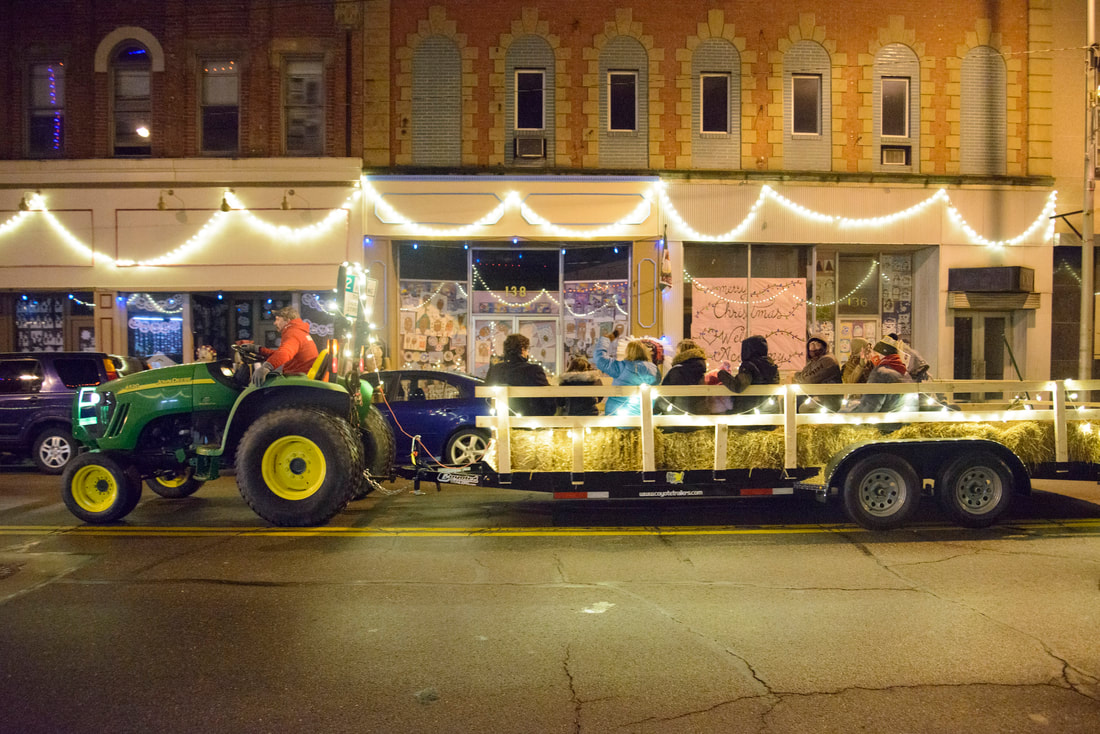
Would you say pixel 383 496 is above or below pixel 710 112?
below

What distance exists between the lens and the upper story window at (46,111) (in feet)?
56.2

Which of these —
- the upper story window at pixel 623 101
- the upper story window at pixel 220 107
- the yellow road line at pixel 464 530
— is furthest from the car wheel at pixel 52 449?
the upper story window at pixel 623 101

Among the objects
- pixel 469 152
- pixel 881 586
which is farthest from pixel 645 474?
pixel 469 152

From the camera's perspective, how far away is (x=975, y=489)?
761 centimetres

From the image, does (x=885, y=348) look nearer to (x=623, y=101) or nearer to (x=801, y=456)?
(x=801, y=456)

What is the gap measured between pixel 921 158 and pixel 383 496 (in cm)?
1406

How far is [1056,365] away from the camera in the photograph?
17516 millimetres

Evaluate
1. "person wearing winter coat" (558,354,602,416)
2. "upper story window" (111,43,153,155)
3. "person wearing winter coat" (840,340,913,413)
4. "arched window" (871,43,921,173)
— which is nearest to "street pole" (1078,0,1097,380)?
"arched window" (871,43,921,173)

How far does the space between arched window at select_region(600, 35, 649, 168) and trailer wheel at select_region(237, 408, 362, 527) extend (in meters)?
10.9

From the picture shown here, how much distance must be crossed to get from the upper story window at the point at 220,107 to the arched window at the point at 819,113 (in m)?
12.2

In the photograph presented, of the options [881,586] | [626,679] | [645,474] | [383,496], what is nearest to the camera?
[626,679]

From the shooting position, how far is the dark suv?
457 inches

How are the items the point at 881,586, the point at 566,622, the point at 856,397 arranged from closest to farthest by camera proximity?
the point at 566,622 < the point at 881,586 < the point at 856,397

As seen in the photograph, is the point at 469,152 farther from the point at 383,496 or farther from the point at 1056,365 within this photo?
the point at 1056,365
